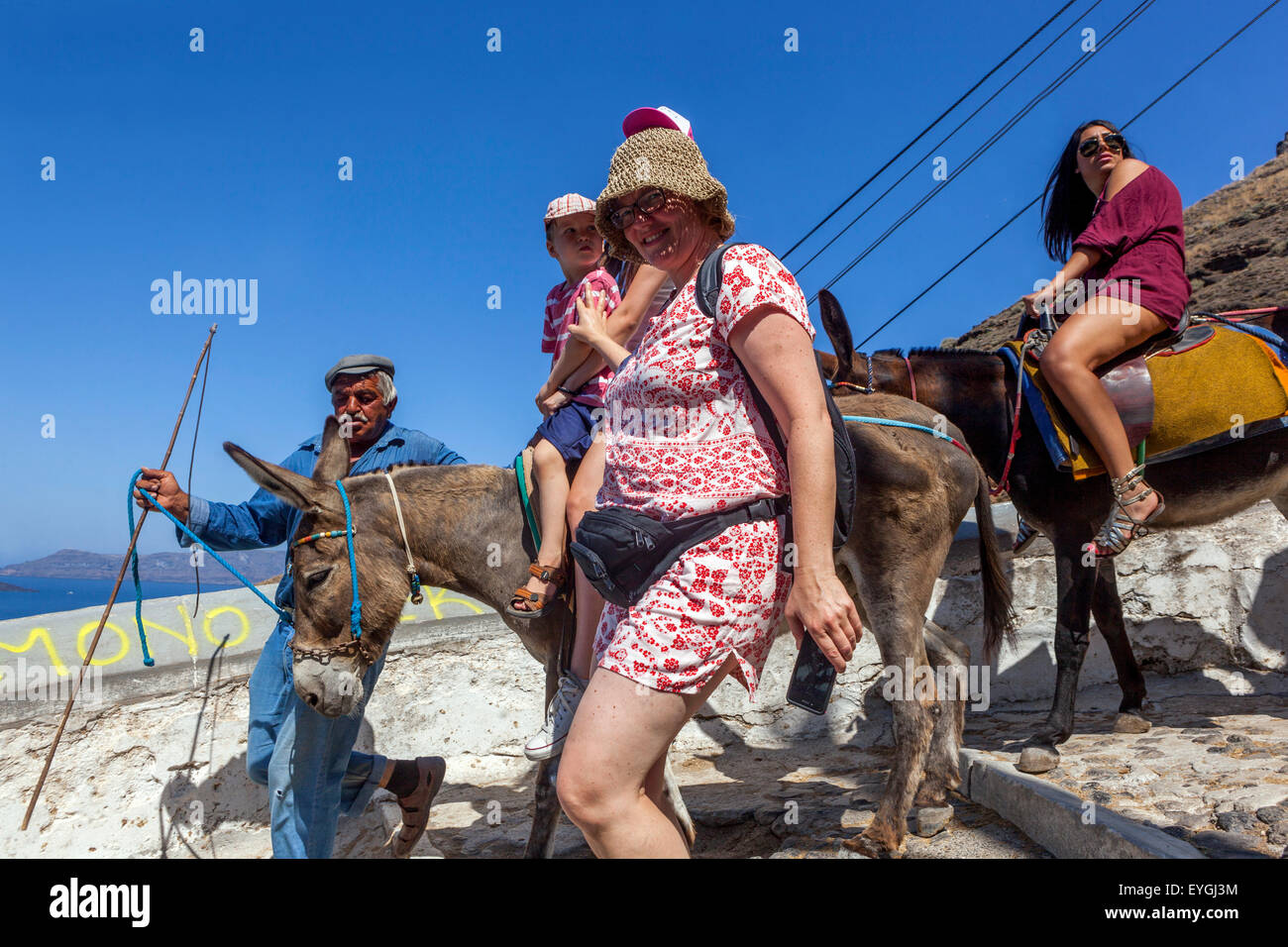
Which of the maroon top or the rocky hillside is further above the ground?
the rocky hillside

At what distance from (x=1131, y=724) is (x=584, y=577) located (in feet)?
11.2

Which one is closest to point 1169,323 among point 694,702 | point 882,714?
point 882,714

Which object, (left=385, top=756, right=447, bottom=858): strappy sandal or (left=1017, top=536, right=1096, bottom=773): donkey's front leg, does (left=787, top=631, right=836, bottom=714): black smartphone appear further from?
(left=1017, top=536, right=1096, bottom=773): donkey's front leg

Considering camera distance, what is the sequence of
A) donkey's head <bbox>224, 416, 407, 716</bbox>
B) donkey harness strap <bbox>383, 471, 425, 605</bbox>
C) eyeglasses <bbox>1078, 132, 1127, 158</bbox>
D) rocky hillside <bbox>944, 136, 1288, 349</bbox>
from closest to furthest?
1. donkey's head <bbox>224, 416, 407, 716</bbox>
2. donkey harness strap <bbox>383, 471, 425, 605</bbox>
3. eyeglasses <bbox>1078, 132, 1127, 158</bbox>
4. rocky hillside <bbox>944, 136, 1288, 349</bbox>

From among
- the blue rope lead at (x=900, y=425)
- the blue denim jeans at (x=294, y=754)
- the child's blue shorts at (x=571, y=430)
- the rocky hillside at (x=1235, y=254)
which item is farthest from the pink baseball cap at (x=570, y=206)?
the rocky hillside at (x=1235, y=254)

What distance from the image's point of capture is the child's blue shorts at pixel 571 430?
348 cm

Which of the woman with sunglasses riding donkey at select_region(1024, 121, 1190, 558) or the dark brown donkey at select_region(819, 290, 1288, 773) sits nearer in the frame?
the woman with sunglasses riding donkey at select_region(1024, 121, 1190, 558)

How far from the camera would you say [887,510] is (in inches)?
146

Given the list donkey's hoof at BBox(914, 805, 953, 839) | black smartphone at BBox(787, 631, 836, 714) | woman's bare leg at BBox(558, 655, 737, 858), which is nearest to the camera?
woman's bare leg at BBox(558, 655, 737, 858)

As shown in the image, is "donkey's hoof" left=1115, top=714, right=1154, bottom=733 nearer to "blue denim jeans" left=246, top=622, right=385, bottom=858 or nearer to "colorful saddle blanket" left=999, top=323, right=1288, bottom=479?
"colorful saddle blanket" left=999, top=323, right=1288, bottom=479

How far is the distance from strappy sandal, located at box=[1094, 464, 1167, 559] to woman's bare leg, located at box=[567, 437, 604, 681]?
2641 mm

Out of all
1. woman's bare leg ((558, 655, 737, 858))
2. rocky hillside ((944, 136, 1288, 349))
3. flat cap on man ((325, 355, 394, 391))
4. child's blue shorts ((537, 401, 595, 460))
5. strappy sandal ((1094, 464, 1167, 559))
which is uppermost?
rocky hillside ((944, 136, 1288, 349))

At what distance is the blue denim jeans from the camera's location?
11.6 ft

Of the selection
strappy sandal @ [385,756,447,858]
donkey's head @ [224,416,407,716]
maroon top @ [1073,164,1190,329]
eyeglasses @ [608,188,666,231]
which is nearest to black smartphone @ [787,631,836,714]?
eyeglasses @ [608,188,666,231]
